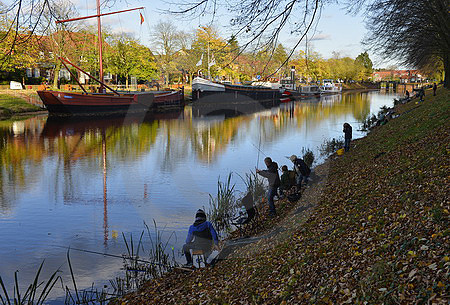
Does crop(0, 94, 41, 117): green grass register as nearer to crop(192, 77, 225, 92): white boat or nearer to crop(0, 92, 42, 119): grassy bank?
crop(0, 92, 42, 119): grassy bank

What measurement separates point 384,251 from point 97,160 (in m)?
19.5

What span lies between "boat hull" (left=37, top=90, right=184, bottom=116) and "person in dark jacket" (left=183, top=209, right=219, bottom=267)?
38457 mm

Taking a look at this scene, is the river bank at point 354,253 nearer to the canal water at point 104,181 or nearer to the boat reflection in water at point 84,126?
the canal water at point 104,181

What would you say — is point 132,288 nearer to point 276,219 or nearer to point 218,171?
point 276,219

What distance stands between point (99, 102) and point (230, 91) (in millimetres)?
27766

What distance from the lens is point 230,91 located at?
6956cm

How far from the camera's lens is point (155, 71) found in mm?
76688

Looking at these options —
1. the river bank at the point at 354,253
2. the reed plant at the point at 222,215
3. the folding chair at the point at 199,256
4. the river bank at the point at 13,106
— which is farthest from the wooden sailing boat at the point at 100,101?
the river bank at the point at 354,253

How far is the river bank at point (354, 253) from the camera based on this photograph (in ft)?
17.0

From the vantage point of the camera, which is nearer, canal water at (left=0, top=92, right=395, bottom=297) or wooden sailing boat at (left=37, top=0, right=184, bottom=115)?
canal water at (left=0, top=92, right=395, bottom=297)

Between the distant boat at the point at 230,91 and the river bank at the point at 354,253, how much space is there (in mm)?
52431

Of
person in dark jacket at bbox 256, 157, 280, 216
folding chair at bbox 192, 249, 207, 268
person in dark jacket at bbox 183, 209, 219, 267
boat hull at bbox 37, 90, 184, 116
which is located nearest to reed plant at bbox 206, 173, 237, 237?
person in dark jacket at bbox 256, 157, 280, 216

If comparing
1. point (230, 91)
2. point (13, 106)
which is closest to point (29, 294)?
point (13, 106)

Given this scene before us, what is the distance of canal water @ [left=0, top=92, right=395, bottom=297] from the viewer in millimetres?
10594
